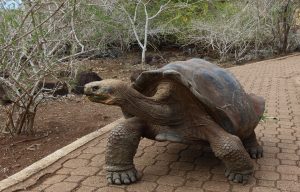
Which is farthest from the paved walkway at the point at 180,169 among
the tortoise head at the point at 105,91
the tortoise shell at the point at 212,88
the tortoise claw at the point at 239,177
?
the tortoise head at the point at 105,91

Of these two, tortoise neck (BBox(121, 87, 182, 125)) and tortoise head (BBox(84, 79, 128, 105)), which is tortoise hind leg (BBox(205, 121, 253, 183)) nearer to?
tortoise neck (BBox(121, 87, 182, 125))

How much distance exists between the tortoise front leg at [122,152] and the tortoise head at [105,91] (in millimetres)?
286

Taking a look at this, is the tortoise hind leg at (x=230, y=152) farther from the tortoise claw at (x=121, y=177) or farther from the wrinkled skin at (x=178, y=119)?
the tortoise claw at (x=121, y=177)

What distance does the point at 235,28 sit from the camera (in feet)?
44.9

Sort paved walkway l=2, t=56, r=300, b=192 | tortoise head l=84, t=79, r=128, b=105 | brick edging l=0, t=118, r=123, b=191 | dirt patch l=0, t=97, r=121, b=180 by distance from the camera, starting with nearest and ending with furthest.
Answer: tortoise head l=84, t=79, r=128, b=105 → paved walkway l=2, t=56, r=300, b=192 → brick edging l=0, t=118, r=123, b=191 → dirt patch l=0, t=97, r=121, b=180

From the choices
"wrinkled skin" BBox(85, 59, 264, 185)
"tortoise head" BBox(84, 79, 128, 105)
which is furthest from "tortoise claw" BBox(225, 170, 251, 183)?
"tortoise head" BBox(84, 79, 128, 105)

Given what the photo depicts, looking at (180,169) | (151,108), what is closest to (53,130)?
(180,169)

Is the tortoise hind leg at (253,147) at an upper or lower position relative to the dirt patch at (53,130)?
upper

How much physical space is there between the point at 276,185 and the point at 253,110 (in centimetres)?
68

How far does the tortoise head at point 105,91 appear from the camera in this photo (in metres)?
2.72

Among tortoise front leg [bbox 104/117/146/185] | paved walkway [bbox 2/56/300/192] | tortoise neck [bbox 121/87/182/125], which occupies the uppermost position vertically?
tortoise neck [bbox 121/87/182/125]

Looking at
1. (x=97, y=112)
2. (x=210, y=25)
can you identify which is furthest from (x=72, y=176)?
(x=210, y=25)

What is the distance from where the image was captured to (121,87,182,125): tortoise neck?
293 centimetres

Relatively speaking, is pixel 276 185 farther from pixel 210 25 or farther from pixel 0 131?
pixel 210 25
